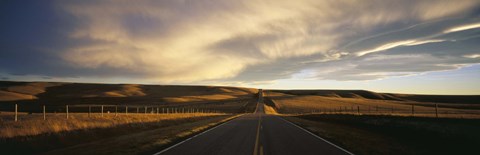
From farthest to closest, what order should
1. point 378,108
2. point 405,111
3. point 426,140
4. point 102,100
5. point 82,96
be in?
1. point 82,96
2. point 102,100
3. point 378,108
4. point 405,111
5. point 426,140

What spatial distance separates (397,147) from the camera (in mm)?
15781

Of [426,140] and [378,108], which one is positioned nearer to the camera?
[426,140]

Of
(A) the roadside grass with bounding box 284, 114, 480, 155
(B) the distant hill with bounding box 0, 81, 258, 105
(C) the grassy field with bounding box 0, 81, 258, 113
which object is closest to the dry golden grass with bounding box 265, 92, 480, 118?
(C) the grassy field with bounding box 0, 81, 258, 113

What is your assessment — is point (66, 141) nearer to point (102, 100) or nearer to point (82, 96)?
point (102, 100)

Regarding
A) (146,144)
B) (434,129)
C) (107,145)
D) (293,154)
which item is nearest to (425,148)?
(434,129)

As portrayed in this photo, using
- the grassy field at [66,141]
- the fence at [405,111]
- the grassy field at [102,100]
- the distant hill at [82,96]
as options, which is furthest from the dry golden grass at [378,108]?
the distant hill at [82,96]

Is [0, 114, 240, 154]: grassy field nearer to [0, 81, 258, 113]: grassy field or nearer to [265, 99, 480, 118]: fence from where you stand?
[265, 99, 480, 118]: fence

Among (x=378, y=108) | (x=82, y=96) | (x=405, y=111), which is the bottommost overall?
(x=378, y=108)

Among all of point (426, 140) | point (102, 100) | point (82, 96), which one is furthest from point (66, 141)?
point (82, 96)

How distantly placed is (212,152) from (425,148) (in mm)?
9235

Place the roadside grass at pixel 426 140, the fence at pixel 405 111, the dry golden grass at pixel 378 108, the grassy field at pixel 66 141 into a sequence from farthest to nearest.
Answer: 1. the dry golden grass at pixel 378 108
2. the fence at pixel 405 111
3. the grassy field at pixel 66 141
4. the roadside grass at pixel 426 140

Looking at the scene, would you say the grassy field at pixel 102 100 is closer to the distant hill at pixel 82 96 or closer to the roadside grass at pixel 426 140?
the distant hill at pixel 82 96

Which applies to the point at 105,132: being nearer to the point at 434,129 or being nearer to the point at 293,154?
the point at 293,154

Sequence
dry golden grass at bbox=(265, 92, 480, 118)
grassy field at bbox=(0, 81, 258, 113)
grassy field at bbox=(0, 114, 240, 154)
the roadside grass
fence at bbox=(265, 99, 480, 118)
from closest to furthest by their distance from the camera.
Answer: the roadside grass, grassy field at bbox=(0, 114, 240, 154), fence at bbox=(265, 99, 480, 118), dry golden grass at bbox=(265, 92, 480, 118), grassy field at bbox=(0, 81, 258, 113)
